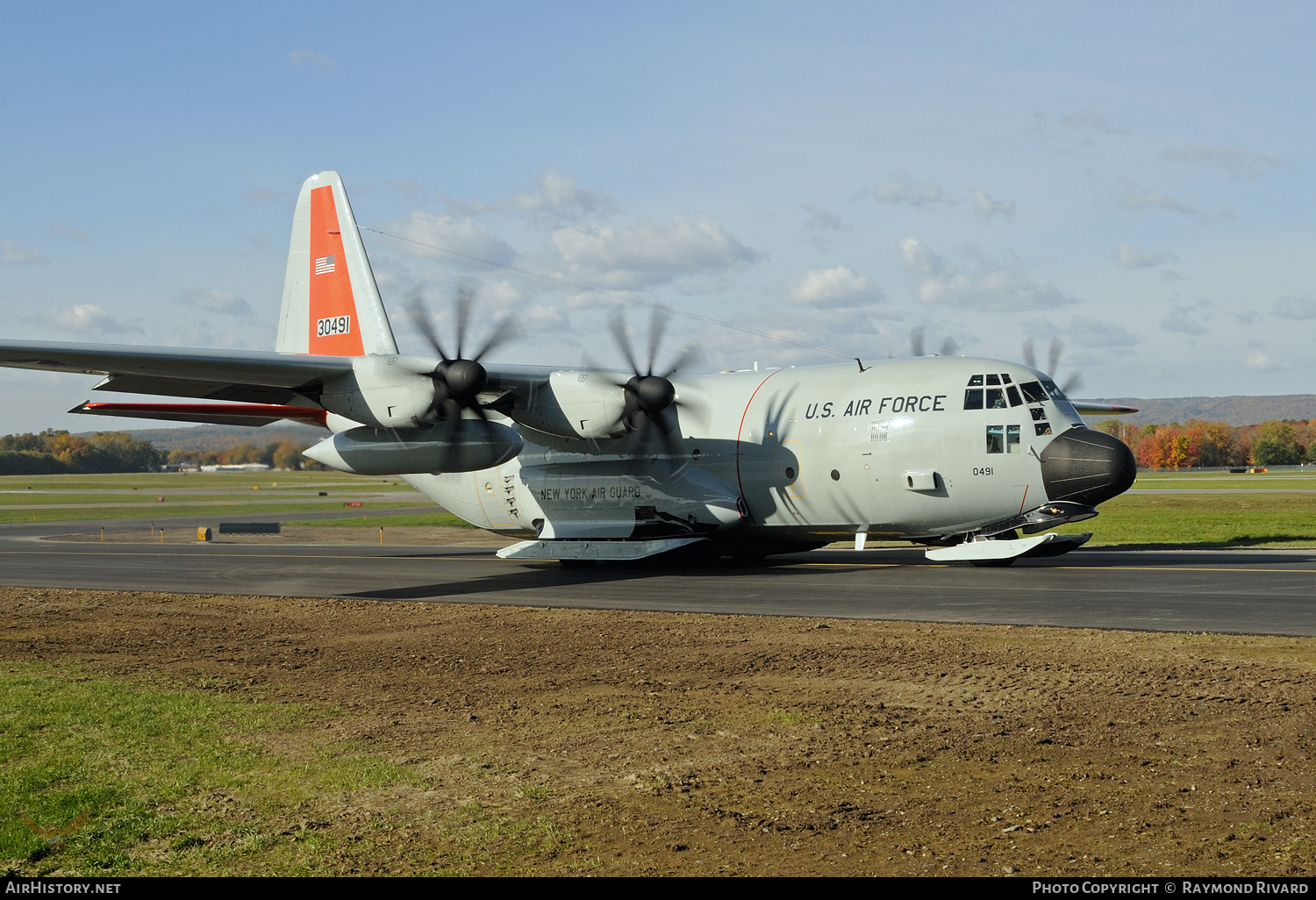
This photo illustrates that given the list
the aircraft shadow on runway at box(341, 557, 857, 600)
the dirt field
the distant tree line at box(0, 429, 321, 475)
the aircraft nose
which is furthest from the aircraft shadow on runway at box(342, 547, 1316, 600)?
the distant tree line at box(0, 429, 321, 475)

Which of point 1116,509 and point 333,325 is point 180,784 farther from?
point 1116,509

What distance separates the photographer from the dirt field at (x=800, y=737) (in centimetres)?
532

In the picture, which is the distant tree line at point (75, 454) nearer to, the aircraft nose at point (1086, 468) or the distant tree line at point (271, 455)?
the distant tree line at point (271, 455)

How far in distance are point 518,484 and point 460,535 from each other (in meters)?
13.6

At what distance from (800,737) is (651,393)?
13.4 m

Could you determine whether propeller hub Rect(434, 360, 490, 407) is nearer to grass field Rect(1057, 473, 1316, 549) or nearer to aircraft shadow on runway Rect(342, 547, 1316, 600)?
aircraft shadow on runway Rect(342, 547, 1316, 600)

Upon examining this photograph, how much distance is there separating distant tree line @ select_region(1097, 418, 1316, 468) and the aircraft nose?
427 feet

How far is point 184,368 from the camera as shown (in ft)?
59.8

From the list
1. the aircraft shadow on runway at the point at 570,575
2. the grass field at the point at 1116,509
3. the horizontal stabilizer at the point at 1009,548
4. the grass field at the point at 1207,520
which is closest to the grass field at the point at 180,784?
the aircraft shadow on runway at the point at 570,575

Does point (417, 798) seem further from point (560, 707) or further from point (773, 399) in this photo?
point (773, 399)

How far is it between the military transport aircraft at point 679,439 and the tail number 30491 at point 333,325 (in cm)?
7

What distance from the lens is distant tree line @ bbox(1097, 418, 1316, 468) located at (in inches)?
5807

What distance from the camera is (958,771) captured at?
669 cm

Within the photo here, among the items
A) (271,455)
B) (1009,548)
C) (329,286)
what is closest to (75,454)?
(271,455)
